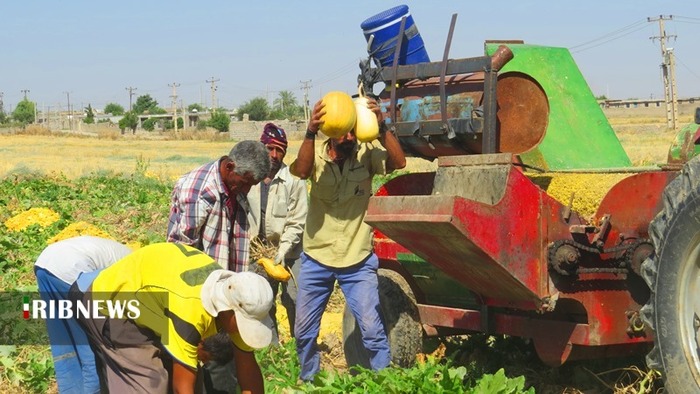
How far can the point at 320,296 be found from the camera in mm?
6625

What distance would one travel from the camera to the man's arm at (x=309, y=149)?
6145 mm

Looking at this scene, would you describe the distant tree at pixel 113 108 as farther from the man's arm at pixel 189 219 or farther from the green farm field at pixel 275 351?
the man's arm at pixel 189 219

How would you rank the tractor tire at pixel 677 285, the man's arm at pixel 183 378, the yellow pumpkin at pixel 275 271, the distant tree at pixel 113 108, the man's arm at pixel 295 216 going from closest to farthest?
the man's arm at pixel 183 378 → the tractor tire at pixel 677 285 → the yellow pumpkin at pixel 275 271 → the man's arm at pixel 295 216 → the distant tree at pixel 113 108

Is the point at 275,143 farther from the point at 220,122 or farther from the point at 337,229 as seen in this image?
the point at 220,122

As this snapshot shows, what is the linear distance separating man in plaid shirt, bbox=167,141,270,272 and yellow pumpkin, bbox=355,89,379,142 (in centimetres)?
78

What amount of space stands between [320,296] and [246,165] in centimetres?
130

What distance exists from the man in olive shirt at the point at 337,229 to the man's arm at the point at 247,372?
5.36ft

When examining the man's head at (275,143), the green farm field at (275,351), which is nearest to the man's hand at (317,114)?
the man's head at (275,143)

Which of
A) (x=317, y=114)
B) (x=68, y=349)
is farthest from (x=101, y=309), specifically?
(x=317, y=114)

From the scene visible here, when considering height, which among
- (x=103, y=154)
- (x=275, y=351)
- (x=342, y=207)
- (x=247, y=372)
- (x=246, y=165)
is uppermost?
(x=246, y=165)

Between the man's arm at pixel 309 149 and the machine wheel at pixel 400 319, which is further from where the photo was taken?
the machine wheel at pixel 400 319

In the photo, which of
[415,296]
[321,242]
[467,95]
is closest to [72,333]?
[321,242]

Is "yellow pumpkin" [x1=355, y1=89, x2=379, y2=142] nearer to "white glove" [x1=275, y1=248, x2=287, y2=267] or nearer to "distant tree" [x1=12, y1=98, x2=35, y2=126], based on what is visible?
"white glove" [x1=275, y1=248, x2=287, y2=267]

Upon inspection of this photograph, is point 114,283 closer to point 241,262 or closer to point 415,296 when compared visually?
point 241,262
